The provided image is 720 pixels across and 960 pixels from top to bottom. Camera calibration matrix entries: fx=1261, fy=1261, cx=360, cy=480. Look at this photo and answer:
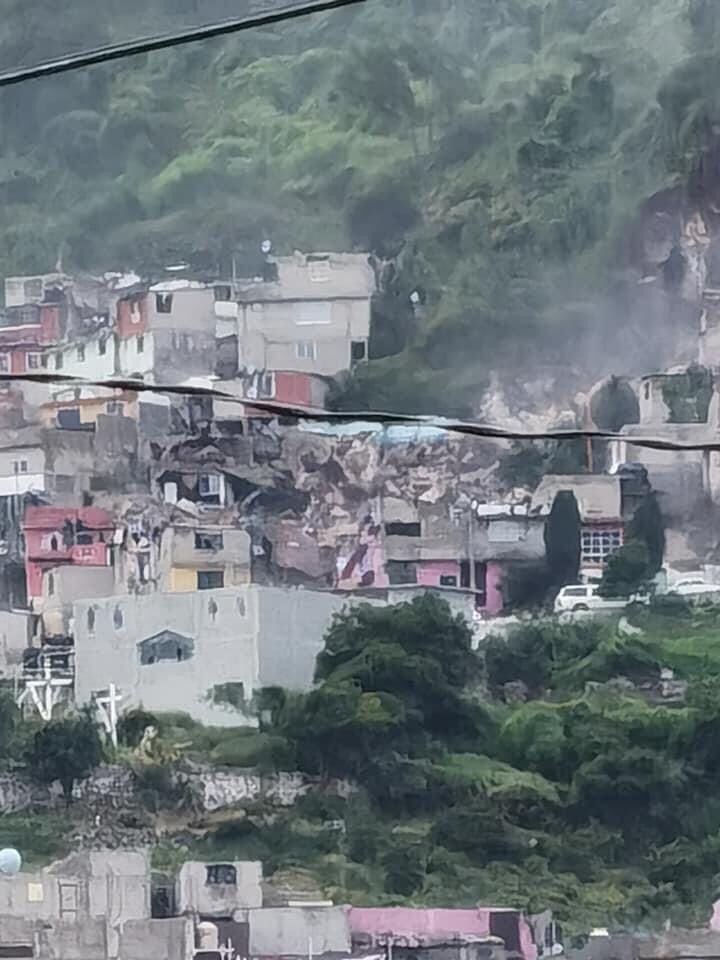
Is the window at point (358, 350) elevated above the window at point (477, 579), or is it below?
above

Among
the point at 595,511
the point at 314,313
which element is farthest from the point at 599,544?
the point at 314,313

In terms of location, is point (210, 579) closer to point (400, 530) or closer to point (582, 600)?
point (400, 530)

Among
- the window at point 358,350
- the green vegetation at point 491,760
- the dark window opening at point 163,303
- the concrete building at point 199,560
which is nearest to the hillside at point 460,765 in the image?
the green vegetation at point 491,760

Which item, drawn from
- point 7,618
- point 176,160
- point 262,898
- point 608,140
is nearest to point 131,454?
point 7,618

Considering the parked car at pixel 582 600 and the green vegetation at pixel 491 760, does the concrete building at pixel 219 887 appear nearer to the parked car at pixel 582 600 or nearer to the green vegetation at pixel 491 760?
the green vegetation at pixel 491 760

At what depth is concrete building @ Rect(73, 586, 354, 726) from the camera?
1.19 m

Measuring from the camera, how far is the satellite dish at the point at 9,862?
1.19m

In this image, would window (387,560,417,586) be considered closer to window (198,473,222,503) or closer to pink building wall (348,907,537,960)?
window (198,473,222,503)

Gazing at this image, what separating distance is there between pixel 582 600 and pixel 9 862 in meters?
0.59

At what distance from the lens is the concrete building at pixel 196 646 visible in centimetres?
119

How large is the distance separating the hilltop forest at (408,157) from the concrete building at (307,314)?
19mm

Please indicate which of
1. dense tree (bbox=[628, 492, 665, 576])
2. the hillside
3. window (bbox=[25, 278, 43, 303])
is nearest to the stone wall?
the hillside

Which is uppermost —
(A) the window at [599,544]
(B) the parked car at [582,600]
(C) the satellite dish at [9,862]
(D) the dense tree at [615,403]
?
(D) the dense tree at [615,403]

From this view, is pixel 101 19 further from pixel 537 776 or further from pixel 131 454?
pixel 537 776
